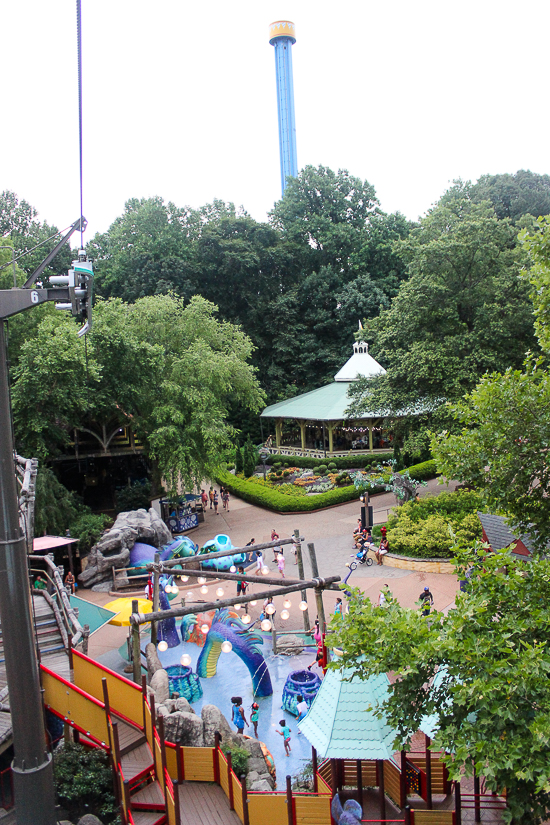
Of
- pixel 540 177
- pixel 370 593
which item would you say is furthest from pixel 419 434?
pixel 540 177

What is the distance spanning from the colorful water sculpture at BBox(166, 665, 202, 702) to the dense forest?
824 centimetres

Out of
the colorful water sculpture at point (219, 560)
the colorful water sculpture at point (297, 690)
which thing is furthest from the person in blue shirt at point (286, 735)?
the colorful water sculpture at point (219, 560)

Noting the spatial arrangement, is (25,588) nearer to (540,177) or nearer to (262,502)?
(262,502)

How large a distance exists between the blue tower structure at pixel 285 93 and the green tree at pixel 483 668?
78.1 metres

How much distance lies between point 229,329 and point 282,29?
6867 centimetres

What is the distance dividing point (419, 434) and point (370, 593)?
9454 millimetres

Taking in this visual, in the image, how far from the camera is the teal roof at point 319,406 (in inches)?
1511

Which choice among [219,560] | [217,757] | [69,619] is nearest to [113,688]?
[217,757]

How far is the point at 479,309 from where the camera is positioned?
26391 millimetres

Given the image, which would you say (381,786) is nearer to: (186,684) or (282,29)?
(186,684)

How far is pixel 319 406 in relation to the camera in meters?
40.3

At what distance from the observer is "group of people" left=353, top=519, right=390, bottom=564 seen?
22688mm

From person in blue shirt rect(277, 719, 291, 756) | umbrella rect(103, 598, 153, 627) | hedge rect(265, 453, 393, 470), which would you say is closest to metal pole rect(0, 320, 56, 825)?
person in blue shirt rect(277, 719, 291, 756)

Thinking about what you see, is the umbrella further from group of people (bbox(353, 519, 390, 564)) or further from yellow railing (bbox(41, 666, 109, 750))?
group of people (bbox(353, 519, 390, 564))
